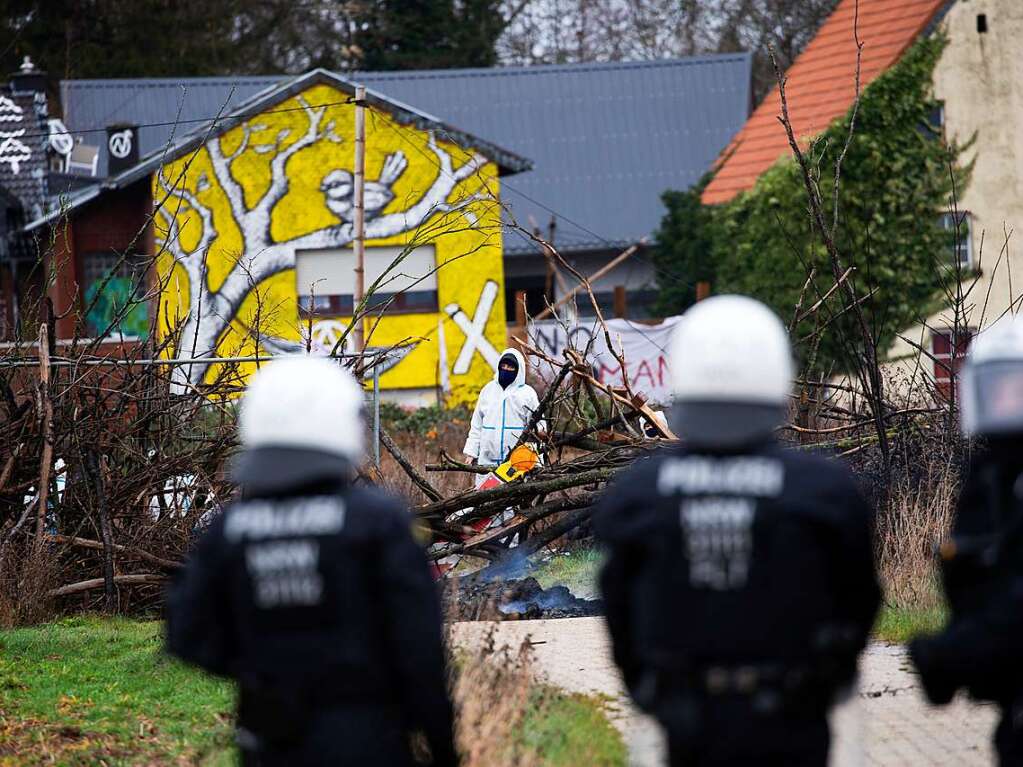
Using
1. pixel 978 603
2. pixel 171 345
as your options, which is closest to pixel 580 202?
pixel 171 345

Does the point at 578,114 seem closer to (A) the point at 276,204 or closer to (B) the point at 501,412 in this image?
(A) the point at 276,204

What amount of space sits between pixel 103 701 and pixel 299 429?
17.0 ft

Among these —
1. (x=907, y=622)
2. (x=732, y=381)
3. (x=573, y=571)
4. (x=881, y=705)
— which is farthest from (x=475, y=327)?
(x=732, y=381)

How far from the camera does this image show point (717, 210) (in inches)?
1244

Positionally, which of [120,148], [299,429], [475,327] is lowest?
[299,429]

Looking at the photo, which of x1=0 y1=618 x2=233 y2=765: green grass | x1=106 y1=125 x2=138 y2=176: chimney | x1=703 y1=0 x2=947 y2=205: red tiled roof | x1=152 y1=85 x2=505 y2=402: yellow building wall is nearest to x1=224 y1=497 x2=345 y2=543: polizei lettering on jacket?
x1=0 y1=618 x2=233 y2=765: green grass

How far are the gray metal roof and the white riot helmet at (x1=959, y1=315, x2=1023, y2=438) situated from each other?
109 feet

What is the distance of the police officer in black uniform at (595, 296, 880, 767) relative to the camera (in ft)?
11.6

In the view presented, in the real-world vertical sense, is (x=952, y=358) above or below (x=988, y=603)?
above

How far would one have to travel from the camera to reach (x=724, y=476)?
358cm

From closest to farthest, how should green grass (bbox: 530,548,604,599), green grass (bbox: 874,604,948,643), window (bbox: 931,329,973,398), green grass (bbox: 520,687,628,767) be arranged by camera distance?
green grass (bbox: 520,687,628,767) < green grass (bbox: 874,604,948,643) < window (bbox: 931,329,973,398) < green grass (bbox: 530,548,604,599)

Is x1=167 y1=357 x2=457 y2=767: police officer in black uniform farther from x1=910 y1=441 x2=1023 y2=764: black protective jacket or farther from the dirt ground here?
the dirt ground

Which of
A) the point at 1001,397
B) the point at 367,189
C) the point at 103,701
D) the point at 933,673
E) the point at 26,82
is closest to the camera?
the point at 933,673

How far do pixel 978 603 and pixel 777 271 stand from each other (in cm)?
Result: 2481
